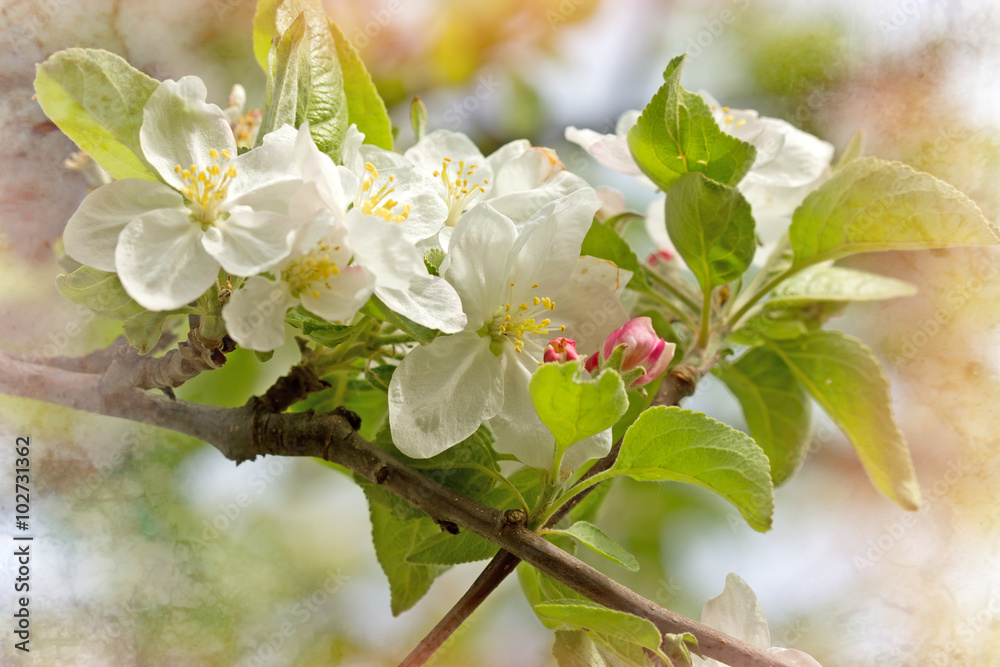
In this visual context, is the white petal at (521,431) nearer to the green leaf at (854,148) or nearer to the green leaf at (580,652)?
the green leaf at (580,652)

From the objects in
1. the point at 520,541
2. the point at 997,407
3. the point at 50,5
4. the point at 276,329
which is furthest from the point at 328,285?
the point at 997,407

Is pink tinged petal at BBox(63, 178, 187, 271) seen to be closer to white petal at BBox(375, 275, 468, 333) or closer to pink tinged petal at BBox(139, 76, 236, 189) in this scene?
pink tinged petal at BBox(139, 76, 236, 189)

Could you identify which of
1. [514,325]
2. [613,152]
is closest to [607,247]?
[613,152]

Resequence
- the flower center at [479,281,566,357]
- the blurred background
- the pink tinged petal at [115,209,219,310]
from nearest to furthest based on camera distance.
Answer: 1. the pink tinged petal at [115,209,219,310]
2. the flower center at [479,281,566,357]
3. the blurred background

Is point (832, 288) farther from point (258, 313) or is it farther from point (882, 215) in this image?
point (258, 313)

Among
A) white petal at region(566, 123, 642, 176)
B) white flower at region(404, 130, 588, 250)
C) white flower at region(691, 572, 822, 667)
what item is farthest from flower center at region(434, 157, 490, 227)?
white flower at region(691, 572, 822, 667)
